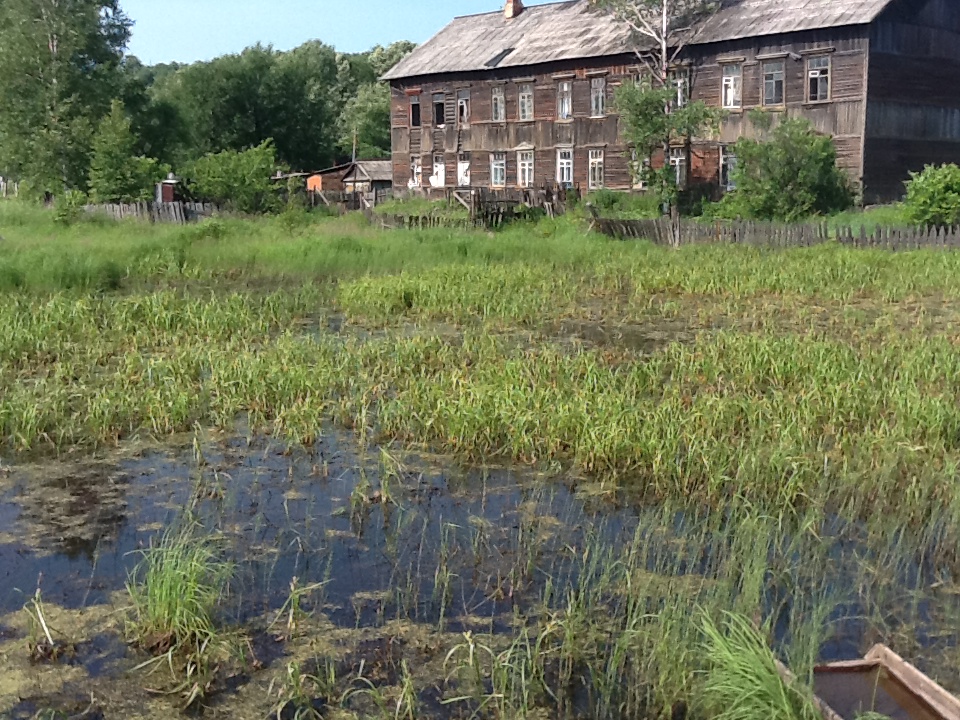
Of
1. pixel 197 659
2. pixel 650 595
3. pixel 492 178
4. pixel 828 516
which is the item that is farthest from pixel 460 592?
pixel 492 178

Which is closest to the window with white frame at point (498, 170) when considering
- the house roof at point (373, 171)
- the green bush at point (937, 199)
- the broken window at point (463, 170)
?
the broken window at point (463, 170)

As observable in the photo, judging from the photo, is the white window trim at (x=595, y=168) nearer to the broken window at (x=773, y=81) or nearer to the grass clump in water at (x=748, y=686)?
the broken window at (x=773, y=81)

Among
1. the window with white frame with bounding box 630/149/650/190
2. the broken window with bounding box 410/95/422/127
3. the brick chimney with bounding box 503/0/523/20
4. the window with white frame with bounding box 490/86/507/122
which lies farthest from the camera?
the broken window with bounding box 410/95/422/127

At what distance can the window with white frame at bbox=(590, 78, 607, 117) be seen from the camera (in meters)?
31.2

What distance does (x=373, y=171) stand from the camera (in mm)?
44688

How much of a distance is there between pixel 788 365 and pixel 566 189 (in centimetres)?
2312

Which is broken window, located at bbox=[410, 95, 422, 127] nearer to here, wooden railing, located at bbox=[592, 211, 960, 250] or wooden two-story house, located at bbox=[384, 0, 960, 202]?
wooden two-story house, located at bbox=[384, 0, 960, 202]

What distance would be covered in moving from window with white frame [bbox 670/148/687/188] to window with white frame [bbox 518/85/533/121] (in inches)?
231

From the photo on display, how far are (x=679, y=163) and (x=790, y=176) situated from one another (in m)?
5.49

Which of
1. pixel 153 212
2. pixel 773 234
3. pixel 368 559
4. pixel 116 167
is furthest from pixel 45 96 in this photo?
pixel 368 559

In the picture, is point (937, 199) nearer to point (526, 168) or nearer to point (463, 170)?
point (526, 168)

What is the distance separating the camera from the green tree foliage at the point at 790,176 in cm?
2427

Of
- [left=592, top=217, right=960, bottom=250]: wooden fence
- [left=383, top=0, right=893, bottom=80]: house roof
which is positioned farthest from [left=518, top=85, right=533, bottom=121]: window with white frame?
[left=592, top=217, right=960, bottom=250]: wooden fence

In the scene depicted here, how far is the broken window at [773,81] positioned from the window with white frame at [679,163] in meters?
2.90
